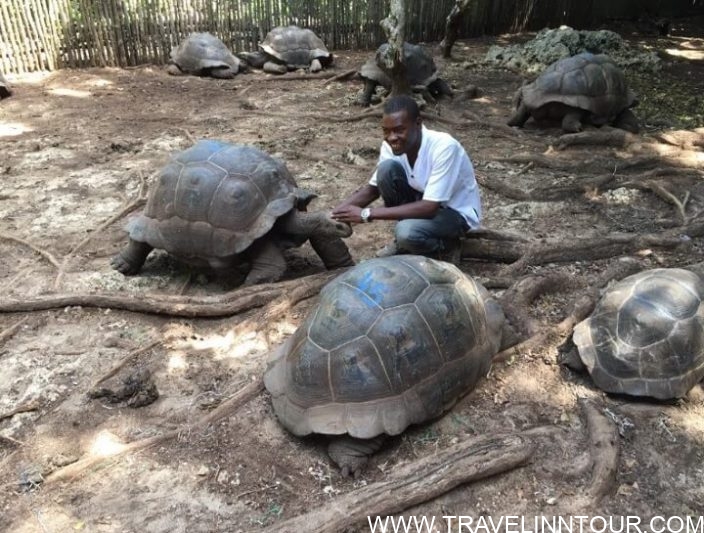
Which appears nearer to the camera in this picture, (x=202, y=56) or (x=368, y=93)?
(x=368, y=93)

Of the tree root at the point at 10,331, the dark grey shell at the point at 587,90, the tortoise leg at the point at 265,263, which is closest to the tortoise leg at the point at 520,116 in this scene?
the dark grey shell at the point at 587,90

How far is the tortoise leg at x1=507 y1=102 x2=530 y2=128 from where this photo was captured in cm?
865

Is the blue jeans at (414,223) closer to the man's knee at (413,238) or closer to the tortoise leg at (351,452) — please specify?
the man's knee at (413,238)

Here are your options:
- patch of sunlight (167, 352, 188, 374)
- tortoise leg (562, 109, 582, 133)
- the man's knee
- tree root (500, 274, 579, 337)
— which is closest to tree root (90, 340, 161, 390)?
patch of sunlight (167, 352, 188, 374)

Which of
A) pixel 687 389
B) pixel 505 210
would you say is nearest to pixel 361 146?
pixel 505 210

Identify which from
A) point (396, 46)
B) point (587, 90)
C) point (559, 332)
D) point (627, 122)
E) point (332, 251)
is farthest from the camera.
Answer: point (396, 46)

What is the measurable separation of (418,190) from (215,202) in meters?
1.64

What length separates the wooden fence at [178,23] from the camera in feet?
38.4

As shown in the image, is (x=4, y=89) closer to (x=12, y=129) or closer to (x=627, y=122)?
(x=12, y=129)

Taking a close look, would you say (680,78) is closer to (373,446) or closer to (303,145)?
(303,145)

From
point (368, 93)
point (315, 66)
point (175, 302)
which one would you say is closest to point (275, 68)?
point (315, 66)

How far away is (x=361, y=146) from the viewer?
804cm

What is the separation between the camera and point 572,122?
8.34 m

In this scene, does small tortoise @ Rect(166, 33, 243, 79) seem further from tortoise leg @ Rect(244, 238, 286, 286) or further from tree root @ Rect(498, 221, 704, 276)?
tree root @ Rect(498, 221, 704, 276)
